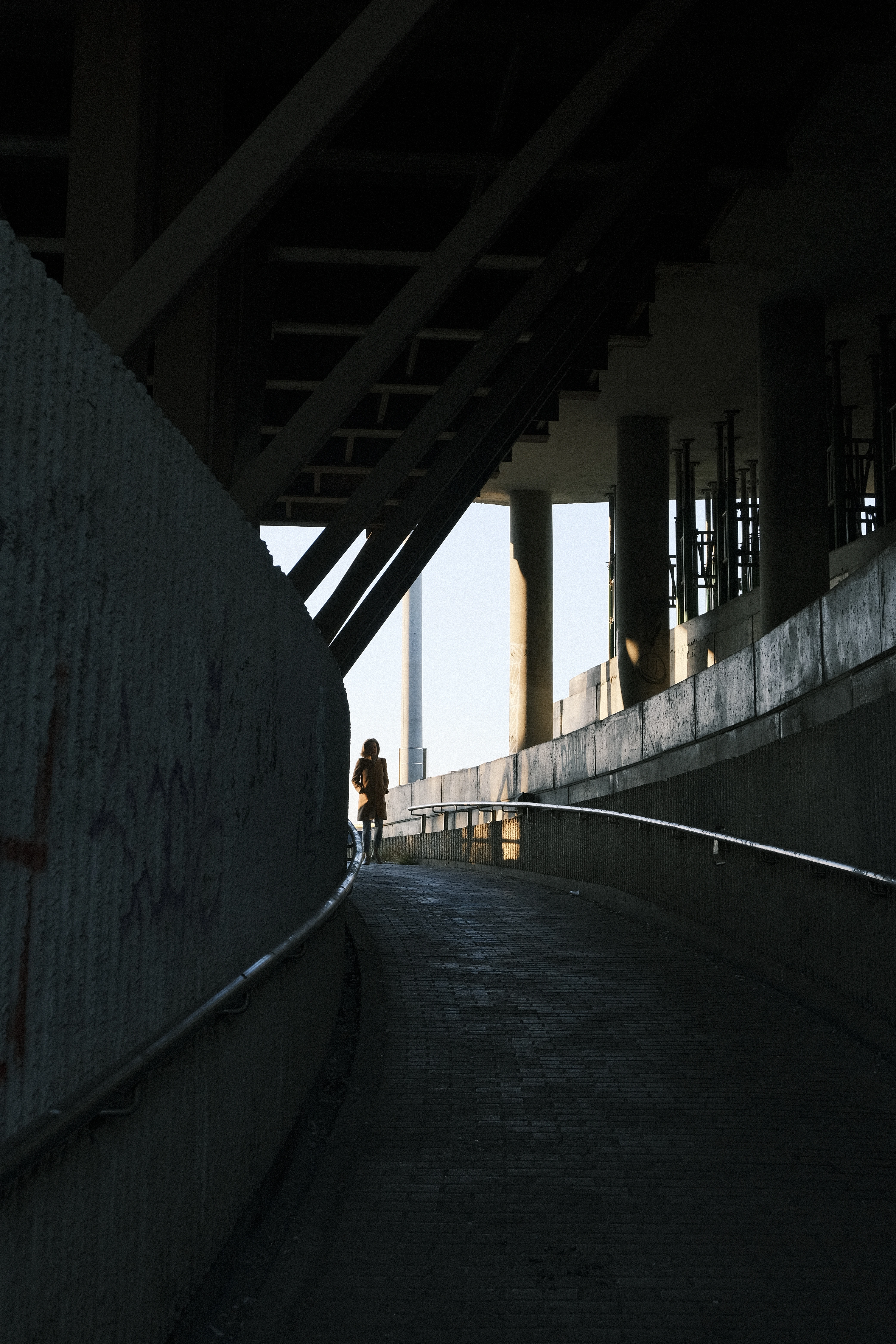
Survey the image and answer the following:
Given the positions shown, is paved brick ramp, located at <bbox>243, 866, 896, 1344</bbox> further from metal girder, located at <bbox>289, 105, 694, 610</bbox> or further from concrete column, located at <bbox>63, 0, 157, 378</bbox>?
concrete column, located at <bbox>63, 0, 157, 378</bbox>

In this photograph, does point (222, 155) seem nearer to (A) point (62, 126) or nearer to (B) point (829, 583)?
(A) point (62, 126)

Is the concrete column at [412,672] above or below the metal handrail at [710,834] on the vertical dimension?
above

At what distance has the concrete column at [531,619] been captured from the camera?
31.9 metres

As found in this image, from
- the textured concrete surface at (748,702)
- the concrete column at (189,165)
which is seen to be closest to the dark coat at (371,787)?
the textured concrete surface at (748,702)

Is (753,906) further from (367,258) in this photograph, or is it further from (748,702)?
(367,258)

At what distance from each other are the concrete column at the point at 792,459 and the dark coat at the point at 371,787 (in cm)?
582

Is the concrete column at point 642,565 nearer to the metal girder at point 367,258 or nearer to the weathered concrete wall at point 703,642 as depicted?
the weathered concrete wall at point 703,642

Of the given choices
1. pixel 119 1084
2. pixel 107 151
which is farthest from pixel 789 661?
pixel 119 1084

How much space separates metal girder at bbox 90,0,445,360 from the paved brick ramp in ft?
11.2

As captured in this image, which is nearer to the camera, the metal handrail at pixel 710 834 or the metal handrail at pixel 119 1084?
the metal handrail at pixel 119 1084

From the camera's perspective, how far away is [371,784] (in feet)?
60.6

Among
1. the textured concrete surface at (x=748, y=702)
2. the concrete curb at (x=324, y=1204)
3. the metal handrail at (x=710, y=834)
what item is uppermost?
the textured concrete surface at (x=748, y=702)

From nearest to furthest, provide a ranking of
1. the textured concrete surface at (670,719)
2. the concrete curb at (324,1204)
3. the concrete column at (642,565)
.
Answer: the concrete curb at (324,1204) → the textured concrete surface at (670,719) → the concrete column at (642,565)

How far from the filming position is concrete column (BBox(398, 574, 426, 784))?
3231 centimetres
